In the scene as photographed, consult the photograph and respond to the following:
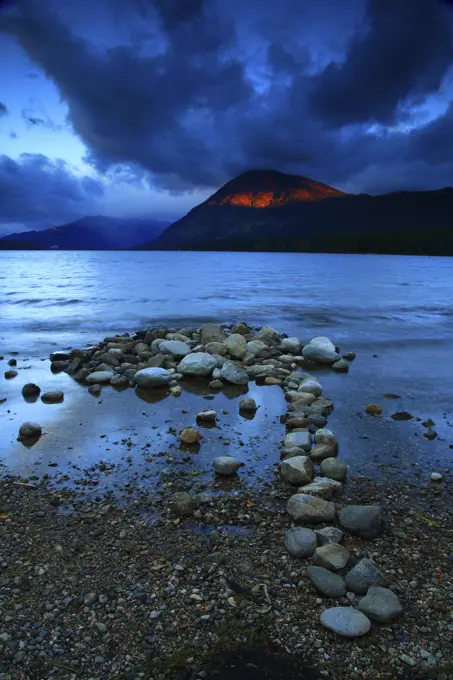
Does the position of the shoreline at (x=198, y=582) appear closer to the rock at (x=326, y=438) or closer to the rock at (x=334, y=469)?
the rock at (x=334, y=469)

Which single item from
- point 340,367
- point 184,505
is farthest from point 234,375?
point 184,505

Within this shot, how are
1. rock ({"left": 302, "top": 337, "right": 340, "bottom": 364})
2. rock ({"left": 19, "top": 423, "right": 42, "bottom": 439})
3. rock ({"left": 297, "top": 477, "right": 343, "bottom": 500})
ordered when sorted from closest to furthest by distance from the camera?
rock ({"left": 297, "top": 477, "right": 343, "bottom": 500}), rock ({"left": 19, "top": 423, "right": 42, "bottom": 439}), rock ({"left": 302, "top": 337, "right": 340, "bottom": 364})

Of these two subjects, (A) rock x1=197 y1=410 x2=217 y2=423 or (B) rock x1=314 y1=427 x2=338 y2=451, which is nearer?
(B) rock x1=314 y1=427 x2=338 y2=451

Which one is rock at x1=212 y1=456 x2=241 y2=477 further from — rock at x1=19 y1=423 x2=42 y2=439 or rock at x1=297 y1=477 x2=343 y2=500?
rock at x1=19 y1=423 x2=42 y2=439

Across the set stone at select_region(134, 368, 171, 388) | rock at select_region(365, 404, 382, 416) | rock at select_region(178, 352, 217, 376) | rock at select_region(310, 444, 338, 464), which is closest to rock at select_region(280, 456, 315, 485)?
rock at select_region(310, 444, 338, 464)

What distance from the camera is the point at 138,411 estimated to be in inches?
356

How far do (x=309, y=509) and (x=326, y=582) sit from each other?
1175 millimetres

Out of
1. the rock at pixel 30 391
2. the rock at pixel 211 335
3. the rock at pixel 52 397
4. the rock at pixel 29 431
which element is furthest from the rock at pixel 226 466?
the rock at pixel 211 335

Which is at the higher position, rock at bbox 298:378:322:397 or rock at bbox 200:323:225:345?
rock at bbox 200:323:225:345

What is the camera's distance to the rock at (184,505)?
17.5ft

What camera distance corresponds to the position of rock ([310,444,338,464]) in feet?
22.3

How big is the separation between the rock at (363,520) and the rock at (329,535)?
0.70ft

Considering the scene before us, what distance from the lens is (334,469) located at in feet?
20.6

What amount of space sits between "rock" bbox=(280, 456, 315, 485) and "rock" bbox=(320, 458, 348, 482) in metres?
0.19
